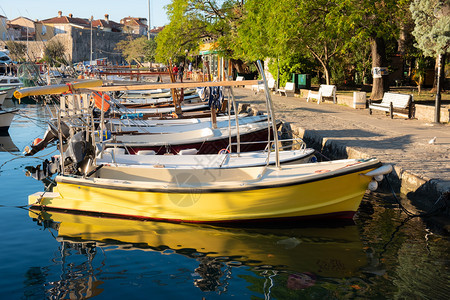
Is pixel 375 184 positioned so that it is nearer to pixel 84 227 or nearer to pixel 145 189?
pixel 145 189

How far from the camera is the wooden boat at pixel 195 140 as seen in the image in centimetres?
1220

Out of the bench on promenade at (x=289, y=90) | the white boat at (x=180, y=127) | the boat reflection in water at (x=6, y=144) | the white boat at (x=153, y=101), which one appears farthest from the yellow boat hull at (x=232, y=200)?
the bench on promenade at (x=289, y=90)

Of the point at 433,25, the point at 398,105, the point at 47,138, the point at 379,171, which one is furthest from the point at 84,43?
the point at 379,171

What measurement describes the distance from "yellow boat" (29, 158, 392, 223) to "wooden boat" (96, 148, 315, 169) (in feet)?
→ 1.03

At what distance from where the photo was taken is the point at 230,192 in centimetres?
820

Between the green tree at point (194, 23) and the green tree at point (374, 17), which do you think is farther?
the green tree at point (194, 23)

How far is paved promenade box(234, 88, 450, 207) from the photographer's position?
30.6 ft

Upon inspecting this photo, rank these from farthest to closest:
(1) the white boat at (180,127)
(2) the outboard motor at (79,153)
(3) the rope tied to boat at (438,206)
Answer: (1) the white boat at (180,127) < (2) the outboard motor at (79,153) < (3) the rope tied to boat at (438,206)

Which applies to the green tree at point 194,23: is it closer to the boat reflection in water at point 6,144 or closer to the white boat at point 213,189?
the boat reflection in water at point 6,144

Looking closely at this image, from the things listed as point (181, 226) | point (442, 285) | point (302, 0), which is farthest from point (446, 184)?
point (302, 0)

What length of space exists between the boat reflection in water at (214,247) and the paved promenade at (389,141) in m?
1.79

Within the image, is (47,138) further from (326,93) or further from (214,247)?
(326,93)

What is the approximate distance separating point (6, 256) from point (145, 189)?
2.39 meters

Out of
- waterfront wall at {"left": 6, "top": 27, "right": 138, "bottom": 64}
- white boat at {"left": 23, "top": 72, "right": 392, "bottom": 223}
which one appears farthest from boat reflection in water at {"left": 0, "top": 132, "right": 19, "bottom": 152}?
waterfront wall at {"left": 6, "top": 27, "right": 138, "bottom": 64}
